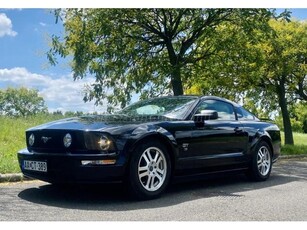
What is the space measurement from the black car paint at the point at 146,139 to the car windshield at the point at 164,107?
118mm

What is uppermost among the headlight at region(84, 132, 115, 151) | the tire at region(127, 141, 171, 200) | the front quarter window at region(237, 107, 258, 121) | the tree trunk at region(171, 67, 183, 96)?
the tree trunk at region(171, 67, 183, 96)

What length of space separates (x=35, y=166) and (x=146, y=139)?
139 centimetres

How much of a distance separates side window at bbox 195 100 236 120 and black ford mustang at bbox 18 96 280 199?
20 millimetres

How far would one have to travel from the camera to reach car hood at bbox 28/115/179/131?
5.03m

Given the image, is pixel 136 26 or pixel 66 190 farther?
pixel 136 26

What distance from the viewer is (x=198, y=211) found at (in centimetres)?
473

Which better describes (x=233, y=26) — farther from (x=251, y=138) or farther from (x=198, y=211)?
(x=198, y=211)

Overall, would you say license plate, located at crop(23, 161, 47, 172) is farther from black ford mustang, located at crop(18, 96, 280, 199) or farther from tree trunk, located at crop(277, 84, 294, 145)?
tree trunk, located at crop(277, 84, 294, 145)

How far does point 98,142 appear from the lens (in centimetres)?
490

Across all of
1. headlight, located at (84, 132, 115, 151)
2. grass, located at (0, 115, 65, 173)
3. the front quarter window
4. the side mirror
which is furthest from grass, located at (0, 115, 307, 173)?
the front quarter window

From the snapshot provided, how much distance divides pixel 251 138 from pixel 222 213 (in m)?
2.57

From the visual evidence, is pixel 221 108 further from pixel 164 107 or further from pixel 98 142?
pixel 98 142
